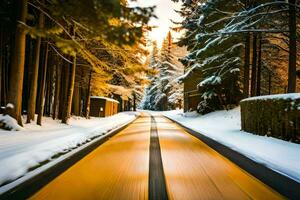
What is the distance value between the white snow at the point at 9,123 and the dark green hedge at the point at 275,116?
10124mm

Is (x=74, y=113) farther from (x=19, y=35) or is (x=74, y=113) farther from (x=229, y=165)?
(x=229, y=165)

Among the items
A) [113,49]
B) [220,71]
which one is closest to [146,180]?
[113,49]

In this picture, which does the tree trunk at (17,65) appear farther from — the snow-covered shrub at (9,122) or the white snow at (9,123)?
the white snow at (9,123)

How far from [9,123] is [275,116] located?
1045 centimetres

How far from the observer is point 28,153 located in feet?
29.1

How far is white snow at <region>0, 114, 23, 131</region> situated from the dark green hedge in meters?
10.1

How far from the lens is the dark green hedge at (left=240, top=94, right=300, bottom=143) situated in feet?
41.6

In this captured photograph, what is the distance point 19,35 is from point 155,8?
10.6 metres

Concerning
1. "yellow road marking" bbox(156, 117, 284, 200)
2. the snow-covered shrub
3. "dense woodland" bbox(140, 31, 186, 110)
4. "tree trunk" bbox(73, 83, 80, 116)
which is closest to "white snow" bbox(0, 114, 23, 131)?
the snow-covered shrub

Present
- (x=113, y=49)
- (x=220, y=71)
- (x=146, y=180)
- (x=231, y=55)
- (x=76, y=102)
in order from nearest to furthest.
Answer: (x=146, y=180) < (x=113, y=49) < (x=220, y=71) < (x=231, y=55) < (x=76, y=102)

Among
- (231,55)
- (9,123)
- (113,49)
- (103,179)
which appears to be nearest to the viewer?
(103,179)

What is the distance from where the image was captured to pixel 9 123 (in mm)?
14594

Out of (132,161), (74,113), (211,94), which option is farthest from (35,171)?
(211,94)

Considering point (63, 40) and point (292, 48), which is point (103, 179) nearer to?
point (63, 40)
